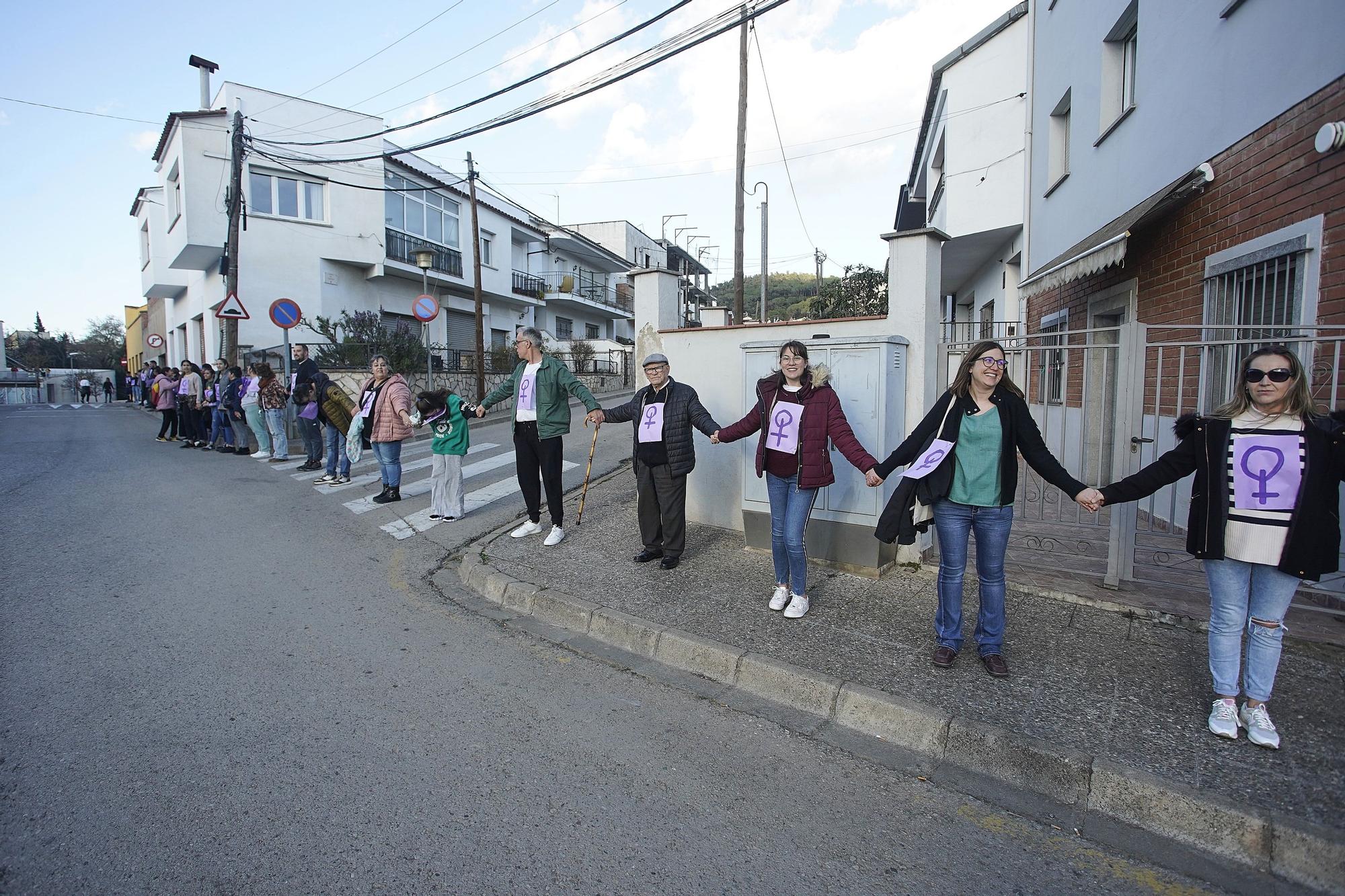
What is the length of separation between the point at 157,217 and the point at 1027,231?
31292mm

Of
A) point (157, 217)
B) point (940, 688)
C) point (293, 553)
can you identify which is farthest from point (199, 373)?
point (157, 217)

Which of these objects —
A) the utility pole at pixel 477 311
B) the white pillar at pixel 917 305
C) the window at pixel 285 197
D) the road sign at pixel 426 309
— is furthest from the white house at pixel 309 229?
the white pillar at pixel 917 305

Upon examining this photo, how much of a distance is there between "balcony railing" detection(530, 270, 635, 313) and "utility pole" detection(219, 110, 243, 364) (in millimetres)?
16704

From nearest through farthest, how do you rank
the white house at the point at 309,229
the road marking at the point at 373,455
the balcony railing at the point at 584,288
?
the road marking at the point at 373,455
the white house at the point at 309,229
the balcony railing at the point at 584,288

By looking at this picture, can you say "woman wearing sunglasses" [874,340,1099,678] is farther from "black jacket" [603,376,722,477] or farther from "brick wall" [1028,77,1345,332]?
"brick wall" [1028,77,1345,332]

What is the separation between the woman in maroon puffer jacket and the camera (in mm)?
4719

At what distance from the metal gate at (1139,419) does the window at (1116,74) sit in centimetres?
340

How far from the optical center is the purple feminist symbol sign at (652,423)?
5812mm

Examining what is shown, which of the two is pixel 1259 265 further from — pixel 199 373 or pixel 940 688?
pixel 199 373

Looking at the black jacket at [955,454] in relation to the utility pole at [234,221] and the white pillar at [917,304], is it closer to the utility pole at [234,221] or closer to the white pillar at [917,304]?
the white pillar at [917,304]

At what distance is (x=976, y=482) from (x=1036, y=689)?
109cm

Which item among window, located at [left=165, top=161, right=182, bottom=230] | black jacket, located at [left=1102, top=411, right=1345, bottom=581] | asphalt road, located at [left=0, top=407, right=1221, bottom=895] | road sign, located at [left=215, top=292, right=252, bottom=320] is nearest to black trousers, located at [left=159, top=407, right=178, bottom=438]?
road sign, located at [left=215, top=292, right=252, bottom=320]

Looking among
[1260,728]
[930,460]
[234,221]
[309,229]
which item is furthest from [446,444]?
[309,229]

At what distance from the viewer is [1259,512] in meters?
3.08
